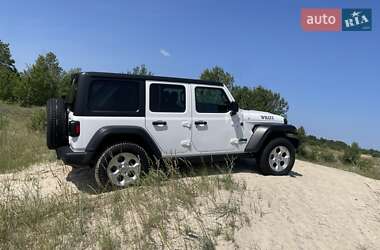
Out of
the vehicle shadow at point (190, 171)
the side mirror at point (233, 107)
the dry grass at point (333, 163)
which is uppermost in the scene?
the side mirror at point (233, 107)

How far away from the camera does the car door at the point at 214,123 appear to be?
302 inches

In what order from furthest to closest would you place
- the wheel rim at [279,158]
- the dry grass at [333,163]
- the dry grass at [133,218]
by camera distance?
the dry grass at [333,163] → the wheel rim at [279,158] → the dry grass at [133,218]

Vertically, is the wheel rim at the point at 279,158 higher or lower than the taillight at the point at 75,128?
Result: lower

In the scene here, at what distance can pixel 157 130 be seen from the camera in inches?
283

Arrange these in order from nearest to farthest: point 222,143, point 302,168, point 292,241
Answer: point 292,241, point 222,143, point 302,168

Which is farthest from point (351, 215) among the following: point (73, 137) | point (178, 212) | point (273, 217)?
point (73, 137)

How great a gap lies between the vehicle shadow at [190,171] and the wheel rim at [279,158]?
0.28 metres

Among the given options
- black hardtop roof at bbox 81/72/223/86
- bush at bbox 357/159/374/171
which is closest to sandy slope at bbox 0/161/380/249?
black hardtop roof at bbox 81/72/223/86

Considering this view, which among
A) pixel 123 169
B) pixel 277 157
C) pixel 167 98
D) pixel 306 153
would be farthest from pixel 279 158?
pixel 306 153

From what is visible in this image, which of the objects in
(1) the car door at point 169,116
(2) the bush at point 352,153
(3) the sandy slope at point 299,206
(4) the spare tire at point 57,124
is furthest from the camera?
(2) the bush at point 352,153

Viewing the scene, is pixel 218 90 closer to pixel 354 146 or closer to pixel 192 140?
pixel 192 140

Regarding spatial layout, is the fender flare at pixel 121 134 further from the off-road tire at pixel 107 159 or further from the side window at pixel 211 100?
the side window at pixel 211 100

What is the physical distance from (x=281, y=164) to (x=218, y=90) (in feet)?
6.55

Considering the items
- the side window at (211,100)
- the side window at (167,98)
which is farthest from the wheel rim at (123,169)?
the side window at (211,100)
